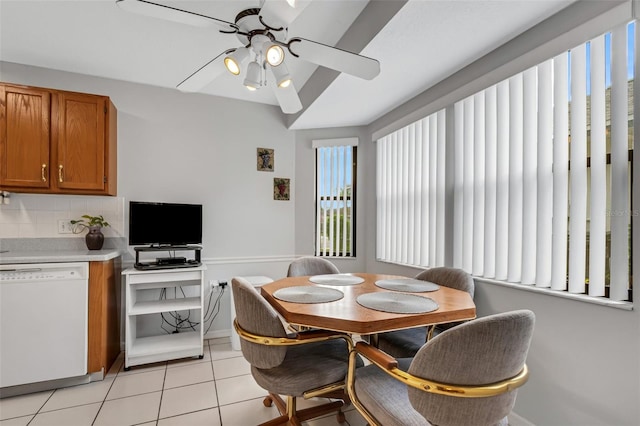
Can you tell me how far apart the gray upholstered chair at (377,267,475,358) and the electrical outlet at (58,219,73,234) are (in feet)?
9.54

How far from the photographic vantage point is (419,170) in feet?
9.21

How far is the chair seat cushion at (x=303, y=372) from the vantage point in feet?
4.68

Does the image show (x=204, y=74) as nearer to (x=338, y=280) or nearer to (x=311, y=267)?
(x=338, y=280)

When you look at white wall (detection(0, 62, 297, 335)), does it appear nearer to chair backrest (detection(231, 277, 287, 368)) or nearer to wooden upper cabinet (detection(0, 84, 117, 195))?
wooden upper cabinet (detection(0, 84, 117, 195))

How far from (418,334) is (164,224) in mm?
2407

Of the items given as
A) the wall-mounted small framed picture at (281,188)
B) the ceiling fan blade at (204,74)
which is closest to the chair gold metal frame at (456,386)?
the ceiling fan blade at (204,74)

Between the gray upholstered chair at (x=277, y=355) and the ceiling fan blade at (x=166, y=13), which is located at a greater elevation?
the ceiling fan blade at (x=166, y=13)

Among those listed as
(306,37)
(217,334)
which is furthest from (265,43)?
(217,334)

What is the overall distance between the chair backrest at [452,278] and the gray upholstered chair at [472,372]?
3.13 feet

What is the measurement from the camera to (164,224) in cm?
285

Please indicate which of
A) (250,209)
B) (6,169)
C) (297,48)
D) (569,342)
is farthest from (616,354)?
(6,169)

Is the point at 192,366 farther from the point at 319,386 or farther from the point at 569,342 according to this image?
the point at 569,342

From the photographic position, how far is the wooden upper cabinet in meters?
2.45

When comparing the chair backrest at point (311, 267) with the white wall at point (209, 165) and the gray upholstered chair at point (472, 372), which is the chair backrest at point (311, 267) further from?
the gray upholstered chair at point (472, 372)
